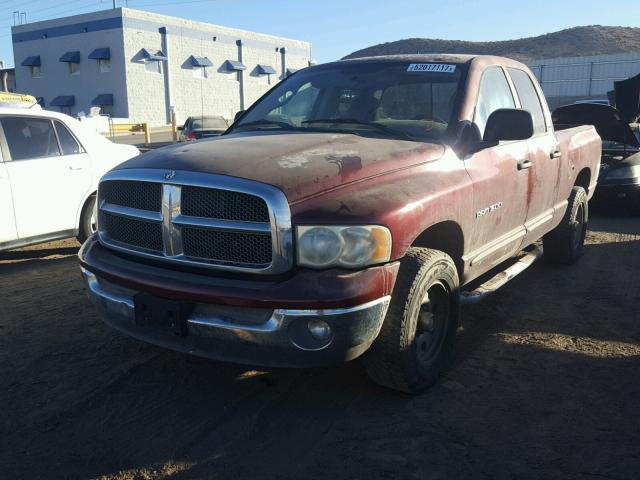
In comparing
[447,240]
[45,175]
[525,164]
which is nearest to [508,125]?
[525,164]

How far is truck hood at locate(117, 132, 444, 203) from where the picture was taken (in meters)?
3.00

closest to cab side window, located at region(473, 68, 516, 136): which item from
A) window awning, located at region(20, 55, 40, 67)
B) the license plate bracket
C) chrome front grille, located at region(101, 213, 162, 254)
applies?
chrome front grille, located at region(101, 213, 162, 254)

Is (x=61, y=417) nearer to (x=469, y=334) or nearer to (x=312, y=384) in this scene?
(x=312, y=384)

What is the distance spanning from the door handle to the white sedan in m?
4.69

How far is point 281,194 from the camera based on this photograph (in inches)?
112

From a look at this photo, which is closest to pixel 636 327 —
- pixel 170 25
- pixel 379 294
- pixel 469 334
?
pixel 469 334

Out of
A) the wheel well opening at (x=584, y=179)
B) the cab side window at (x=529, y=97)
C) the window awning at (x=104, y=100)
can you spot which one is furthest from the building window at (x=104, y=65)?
the cab side window at (x=529, y=97)

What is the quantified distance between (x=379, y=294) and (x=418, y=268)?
0.38 metres

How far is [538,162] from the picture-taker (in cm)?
480

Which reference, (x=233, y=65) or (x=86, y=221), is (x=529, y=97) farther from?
(x=233, y=65)

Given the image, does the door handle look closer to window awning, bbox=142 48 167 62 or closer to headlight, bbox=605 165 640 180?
headlight, bbox=605 165 640 180

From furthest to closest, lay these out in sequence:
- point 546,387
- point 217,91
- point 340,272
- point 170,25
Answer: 1. point 217,91
2. point 170,25
3. point 546,387
4. point 340,272

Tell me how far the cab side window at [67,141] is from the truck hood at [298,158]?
3456mm

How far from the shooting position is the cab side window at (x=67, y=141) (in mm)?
6648
